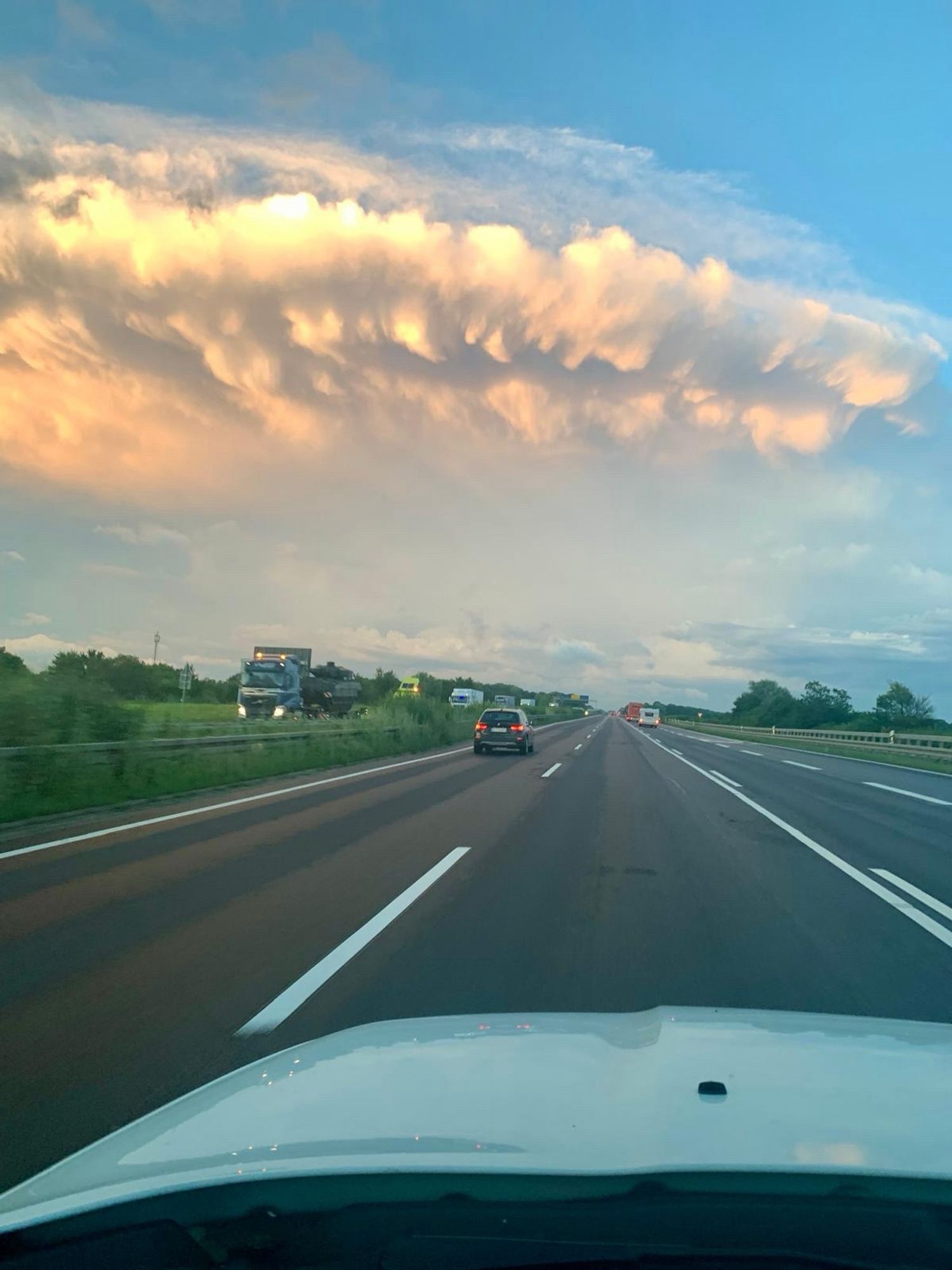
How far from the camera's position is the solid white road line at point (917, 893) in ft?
29.1

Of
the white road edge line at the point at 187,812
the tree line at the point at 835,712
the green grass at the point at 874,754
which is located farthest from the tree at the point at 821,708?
the white road edge line at the point at 187,812

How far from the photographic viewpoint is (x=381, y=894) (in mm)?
9062

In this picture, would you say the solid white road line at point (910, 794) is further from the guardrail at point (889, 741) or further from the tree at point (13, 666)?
the tree at point (13, 666)

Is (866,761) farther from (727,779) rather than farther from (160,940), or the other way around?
(160,940)

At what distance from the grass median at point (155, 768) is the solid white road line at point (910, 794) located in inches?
568

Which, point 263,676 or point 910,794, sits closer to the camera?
point 910,794

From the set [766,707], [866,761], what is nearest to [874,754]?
[866,761]

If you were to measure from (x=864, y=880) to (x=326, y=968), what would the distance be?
21.2 ft

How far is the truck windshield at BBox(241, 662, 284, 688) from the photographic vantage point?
4262cm

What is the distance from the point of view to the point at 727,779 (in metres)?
25.0

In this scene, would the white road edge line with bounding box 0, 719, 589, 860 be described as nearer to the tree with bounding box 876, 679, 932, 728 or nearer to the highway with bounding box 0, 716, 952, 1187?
the highway with bounding box 0, 716, 952, 1187

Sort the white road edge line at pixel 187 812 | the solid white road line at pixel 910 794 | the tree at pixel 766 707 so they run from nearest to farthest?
the white road edge line at pixel 187 812
the solid white road line at pixel 910 794
the tree at pixel 766 707

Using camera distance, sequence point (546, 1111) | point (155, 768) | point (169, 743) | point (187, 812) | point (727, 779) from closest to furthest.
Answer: point (546, 1111) → point (187, 812) → point (155, 768) → point (169, 743) → point (727, 779)

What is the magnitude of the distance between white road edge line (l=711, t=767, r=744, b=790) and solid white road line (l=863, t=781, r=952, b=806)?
11.3ft
